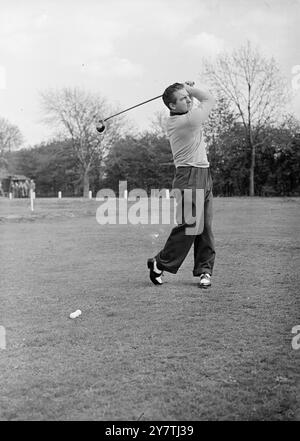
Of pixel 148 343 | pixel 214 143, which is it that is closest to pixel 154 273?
pixel 148 343

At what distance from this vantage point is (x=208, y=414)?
2617 millimetres

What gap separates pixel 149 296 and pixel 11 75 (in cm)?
811

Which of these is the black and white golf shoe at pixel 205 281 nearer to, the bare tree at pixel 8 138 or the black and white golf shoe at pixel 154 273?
the black and white golf shoe at pixel 154 273

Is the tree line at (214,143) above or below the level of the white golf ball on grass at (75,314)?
above

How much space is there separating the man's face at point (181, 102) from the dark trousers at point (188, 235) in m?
0.60

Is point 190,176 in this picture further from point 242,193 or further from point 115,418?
point 242,193

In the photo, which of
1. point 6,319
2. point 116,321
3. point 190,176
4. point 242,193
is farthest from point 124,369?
point 242,193

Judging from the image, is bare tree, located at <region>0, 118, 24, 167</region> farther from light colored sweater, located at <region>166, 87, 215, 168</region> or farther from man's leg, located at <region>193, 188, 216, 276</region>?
man's leg, located at <region>193, 188, 216, 276</region>

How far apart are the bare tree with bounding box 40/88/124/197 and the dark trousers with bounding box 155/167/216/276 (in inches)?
1761

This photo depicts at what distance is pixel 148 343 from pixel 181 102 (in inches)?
110

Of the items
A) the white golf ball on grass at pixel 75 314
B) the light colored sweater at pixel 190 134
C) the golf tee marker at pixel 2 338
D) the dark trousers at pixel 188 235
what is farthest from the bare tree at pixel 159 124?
the golf tee marker at pixel 2 338

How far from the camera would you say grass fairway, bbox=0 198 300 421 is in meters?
2.74

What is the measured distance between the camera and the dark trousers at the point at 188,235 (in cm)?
568

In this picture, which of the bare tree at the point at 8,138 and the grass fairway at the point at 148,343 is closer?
the grass fairway at the point at 148,343
